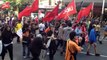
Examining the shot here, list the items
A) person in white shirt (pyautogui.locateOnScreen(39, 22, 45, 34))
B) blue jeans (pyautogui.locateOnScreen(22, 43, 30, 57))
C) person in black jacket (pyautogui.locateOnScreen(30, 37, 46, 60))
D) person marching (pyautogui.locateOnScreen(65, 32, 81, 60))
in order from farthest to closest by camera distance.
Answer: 1. person in white shirt (pyautogui.locateOnScreen(39, 22, 45, 34))
2. blue jeans (pyautogui.locateOnScreen(22, 43, 30, 57))
3. person in black jacket (pyautogui.locateOnScreen(30, 37, 46, 60))
4. person marching (pyautogui.locateOnScreen(65, 32, 81, 60))

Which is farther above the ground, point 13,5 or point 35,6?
point 35,6

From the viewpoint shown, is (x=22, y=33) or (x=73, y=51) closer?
(x=73, y=51)

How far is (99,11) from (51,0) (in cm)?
1439

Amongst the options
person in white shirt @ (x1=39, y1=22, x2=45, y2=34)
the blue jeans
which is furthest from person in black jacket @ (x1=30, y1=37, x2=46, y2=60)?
person in white shirt @ (x1=39, y1=22, x2=45, y2=34)

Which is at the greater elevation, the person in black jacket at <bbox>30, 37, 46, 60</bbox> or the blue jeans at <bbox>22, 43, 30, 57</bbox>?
the person in black jacket at <bbox>30, 37, 46, 60</bbox>

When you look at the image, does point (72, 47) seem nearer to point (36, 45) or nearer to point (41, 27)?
point (36, 45)

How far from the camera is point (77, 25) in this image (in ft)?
52.9

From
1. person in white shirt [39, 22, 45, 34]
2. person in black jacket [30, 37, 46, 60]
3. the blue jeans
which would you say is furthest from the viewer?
person in white shirt [39, 22, 45, 34]

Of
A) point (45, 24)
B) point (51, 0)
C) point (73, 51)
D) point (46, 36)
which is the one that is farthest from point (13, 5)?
point (73, 51)

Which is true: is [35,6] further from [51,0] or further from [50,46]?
[51,0]

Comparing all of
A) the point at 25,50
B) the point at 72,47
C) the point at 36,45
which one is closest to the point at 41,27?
the point at 25,50

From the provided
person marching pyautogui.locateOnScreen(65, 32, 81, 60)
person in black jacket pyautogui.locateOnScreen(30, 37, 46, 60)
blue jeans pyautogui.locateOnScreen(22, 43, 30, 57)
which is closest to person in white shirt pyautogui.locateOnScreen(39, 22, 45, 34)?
blue jeans pyautogui.locateOnScreen(22, 43, 30, 57)

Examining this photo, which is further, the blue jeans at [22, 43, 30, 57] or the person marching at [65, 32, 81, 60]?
the blue jeans at [22, 43, 30, 57]

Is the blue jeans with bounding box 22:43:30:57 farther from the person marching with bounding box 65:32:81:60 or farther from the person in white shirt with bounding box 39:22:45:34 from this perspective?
the person marching with bounding box 65:32:81:60
